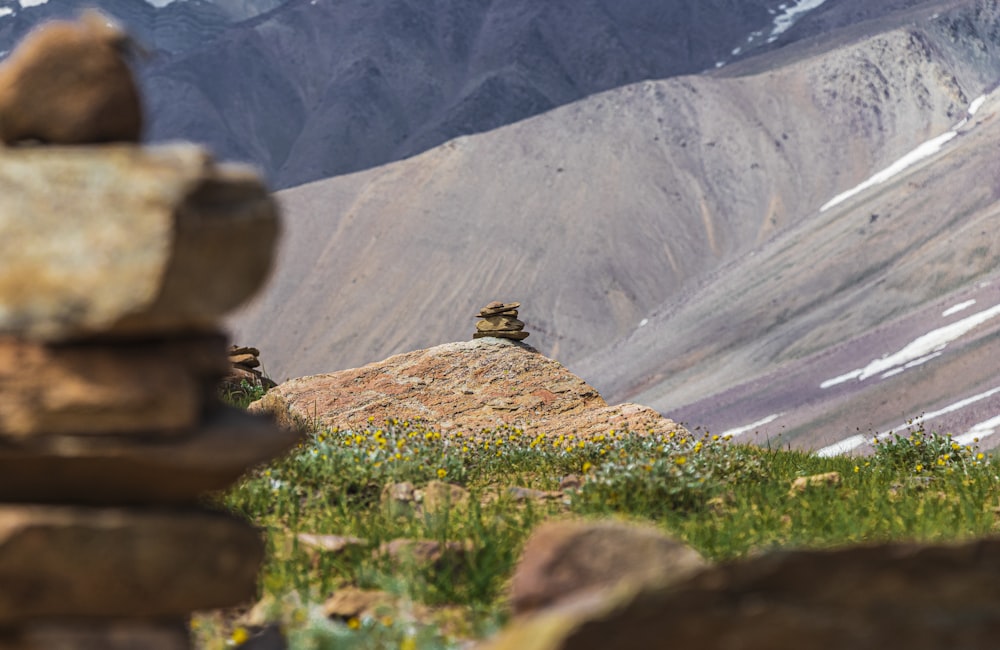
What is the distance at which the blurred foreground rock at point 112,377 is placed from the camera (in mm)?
3453

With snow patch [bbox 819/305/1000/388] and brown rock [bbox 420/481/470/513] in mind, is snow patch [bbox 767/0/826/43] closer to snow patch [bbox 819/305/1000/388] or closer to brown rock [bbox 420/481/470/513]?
snow patch [bbox 819/305/1000/388]

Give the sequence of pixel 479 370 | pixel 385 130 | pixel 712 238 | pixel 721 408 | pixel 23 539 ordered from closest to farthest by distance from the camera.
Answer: pixel 23 539 < pixel 479 370 < pixel 721 408 < pixel 712 238 < pixel 385 130

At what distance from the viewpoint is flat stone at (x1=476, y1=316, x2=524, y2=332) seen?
16359 millimetres

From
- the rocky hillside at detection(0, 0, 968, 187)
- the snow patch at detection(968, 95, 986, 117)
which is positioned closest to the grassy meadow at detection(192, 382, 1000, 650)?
the snow patch at detection(968, 95, 986, 117)

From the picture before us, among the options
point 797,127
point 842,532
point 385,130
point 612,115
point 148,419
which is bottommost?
point 842,532

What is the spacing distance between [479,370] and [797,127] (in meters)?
76.1

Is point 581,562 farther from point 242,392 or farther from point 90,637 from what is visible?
point 242,392

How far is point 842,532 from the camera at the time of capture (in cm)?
639

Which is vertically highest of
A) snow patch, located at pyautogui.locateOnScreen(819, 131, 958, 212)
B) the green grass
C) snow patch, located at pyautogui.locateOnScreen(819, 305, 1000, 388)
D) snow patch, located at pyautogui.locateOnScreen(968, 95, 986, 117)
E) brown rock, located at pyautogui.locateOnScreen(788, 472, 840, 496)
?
snow patch, located at pyautogui.locateOnScreen(968, 95, 986, 117)

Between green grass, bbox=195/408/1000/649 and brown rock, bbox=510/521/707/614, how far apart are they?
872mm

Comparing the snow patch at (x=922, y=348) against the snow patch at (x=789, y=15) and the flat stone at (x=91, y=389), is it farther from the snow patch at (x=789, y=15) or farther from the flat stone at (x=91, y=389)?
the snow patch at (x=789, y=15)

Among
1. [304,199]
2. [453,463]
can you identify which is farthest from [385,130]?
[453,463]

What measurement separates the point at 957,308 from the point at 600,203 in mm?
28870

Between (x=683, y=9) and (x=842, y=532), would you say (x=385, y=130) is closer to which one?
(x=683, y=9)
